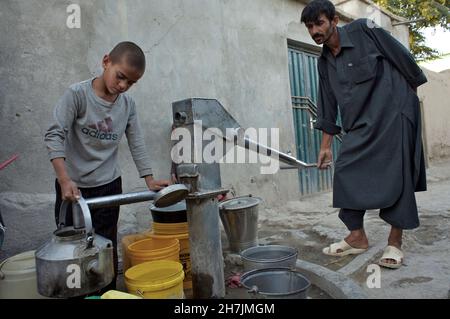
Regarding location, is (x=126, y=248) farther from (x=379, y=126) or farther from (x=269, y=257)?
(x=379, y=126)

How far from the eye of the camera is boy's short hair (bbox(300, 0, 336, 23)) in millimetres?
2576

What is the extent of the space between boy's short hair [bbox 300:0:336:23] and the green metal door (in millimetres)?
3059

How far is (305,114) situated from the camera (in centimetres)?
588

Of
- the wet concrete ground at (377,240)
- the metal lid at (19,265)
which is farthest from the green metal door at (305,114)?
the metal lid at (19,265)

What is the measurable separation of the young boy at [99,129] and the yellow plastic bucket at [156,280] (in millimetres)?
294

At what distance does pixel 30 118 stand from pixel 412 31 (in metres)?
15.6

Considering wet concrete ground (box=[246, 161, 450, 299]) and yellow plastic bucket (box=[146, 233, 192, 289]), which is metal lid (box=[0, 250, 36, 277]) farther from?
wet concrete ground (box=[246, 161, 450, 299])

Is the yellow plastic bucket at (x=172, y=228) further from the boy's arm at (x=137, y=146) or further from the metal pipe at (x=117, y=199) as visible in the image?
the metal pipe at (x=117, y=199)

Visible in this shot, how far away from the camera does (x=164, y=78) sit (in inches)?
148

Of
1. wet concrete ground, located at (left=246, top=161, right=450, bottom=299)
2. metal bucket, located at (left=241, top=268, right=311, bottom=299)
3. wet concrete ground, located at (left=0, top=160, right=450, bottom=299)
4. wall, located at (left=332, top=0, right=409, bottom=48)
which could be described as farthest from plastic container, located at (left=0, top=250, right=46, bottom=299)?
wall, located at (left=332, top=0, right=409, bottom=48)

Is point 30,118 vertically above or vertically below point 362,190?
above
